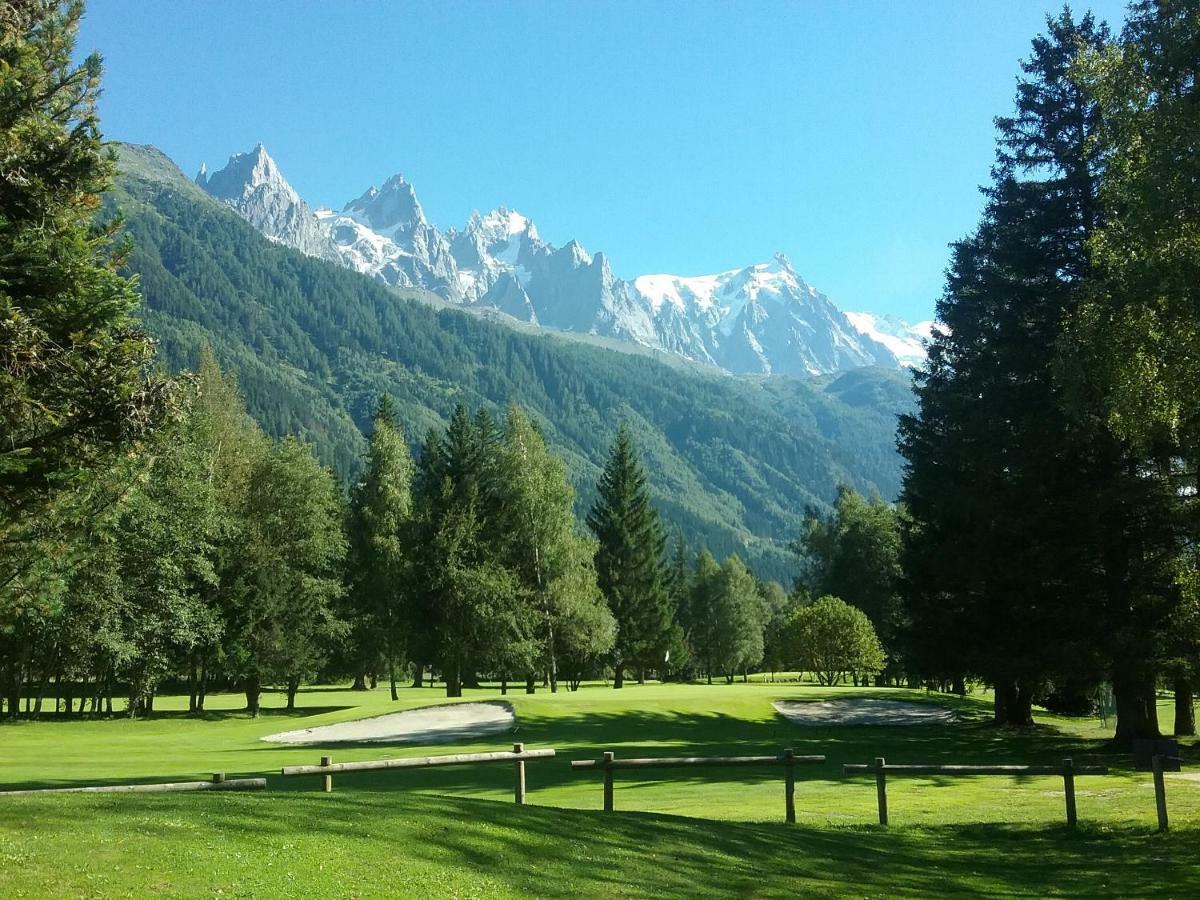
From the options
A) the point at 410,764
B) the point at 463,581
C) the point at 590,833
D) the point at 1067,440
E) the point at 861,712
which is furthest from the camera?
the point at 463,581

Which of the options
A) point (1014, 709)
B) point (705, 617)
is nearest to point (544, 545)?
point (1014, 709)

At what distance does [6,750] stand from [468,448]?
30265 millimetres

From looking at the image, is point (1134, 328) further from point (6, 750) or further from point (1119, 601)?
point (6, 750)

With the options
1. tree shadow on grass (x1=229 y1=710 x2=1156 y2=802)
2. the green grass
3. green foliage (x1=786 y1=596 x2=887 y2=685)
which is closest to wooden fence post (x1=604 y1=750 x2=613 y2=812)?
the green grass

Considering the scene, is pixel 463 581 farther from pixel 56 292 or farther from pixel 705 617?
pixel 705 617

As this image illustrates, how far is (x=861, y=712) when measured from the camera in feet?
139

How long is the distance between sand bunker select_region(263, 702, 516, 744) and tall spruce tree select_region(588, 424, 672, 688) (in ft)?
107

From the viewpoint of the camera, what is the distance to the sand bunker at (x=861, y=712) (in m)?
40.0

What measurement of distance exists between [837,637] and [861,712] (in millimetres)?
17030

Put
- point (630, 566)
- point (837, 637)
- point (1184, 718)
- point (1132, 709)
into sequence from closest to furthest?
1. point (1132, 709)
2. point (1184, 718)
3. point (837, 637)
4. point (630, 566)

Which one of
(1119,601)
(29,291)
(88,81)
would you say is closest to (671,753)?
(1119,601)

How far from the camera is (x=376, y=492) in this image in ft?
199

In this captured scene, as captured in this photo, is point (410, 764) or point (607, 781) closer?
point (410, 764)

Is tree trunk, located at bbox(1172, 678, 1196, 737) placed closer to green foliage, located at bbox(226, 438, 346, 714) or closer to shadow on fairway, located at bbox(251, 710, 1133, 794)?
shadow on fairway, located at bbox(251, 710, 1133, 794)
